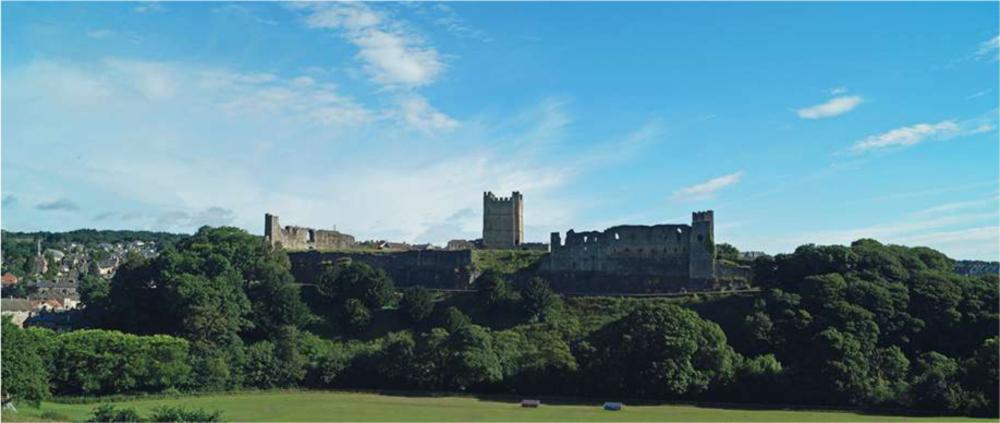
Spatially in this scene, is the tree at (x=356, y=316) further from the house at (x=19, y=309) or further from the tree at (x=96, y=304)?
the house at (x=19, y=309)

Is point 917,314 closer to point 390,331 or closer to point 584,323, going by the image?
point 584,323

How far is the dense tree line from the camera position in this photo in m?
39.4

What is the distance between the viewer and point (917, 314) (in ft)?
143

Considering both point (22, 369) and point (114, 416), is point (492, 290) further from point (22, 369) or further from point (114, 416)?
point (22, 369)

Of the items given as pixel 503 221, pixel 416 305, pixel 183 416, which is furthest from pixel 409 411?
pixel 503 221

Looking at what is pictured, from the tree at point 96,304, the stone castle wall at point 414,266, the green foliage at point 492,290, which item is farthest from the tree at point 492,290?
the tree at point 96,304

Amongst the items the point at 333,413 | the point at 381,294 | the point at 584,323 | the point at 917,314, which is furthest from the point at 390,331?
the point at 917,314

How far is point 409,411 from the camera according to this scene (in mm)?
35125

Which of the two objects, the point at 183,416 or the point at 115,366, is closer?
the point at 183,416

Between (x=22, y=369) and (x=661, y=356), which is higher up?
(x=661, y=356)

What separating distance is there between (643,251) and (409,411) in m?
25.6

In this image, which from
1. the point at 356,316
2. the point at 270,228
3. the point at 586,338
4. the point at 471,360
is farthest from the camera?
the point at 270,228

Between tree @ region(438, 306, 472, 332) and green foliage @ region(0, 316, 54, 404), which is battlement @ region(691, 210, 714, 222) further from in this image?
green foliage @ region(0, 316, 54, 404)

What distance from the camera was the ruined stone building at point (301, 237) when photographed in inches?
2714
